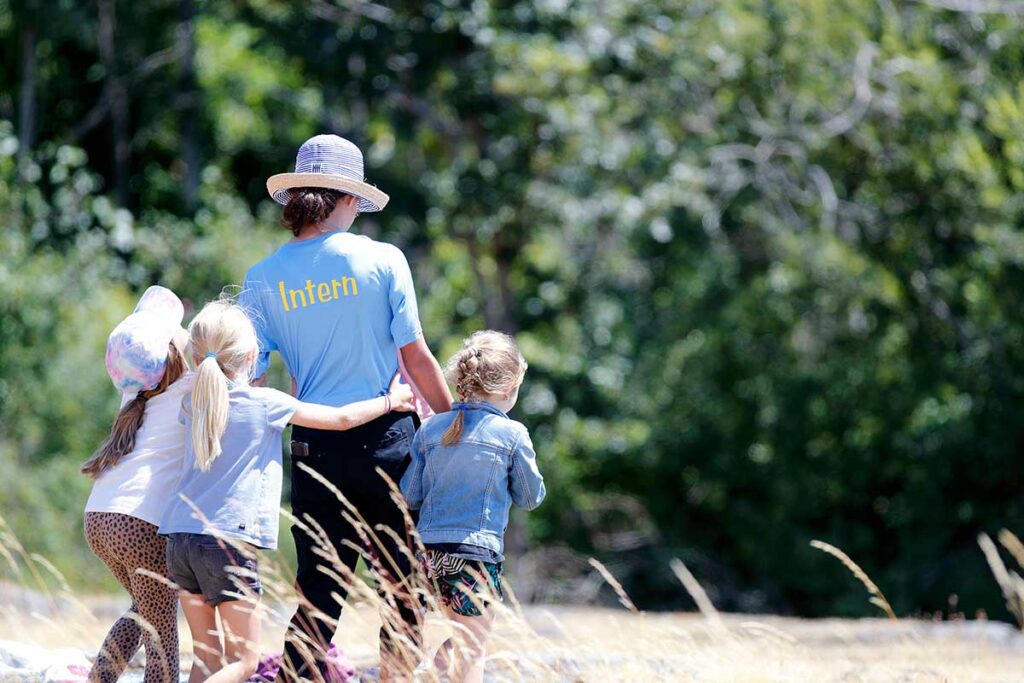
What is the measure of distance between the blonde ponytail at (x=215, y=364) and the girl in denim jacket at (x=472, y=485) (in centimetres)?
58

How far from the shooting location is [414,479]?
402cm

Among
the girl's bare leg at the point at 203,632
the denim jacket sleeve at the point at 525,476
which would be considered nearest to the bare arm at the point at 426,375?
the denim jacket sleeve at the point at 525,476

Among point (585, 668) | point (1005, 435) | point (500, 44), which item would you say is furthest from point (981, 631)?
point (500, 44)

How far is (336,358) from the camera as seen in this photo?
4023mm

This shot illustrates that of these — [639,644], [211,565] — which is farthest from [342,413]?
[639,644]

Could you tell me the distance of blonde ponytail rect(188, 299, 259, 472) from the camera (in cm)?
379

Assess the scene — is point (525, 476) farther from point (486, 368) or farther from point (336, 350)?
point (336, 350)

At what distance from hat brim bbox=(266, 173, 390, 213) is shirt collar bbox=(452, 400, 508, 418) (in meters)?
0.67

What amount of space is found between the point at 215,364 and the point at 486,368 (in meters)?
0.80

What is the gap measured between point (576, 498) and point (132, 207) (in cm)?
749

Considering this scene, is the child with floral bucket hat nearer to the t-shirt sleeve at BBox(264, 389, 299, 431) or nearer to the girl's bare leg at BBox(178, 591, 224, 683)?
the girl's bare leg at BBox(178, 591, 224, 683)

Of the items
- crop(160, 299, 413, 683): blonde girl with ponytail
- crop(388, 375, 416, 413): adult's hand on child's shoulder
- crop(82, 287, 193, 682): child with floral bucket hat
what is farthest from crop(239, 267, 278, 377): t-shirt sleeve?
crop(388, 375, 416, 413): adult's hand on child's shoulder

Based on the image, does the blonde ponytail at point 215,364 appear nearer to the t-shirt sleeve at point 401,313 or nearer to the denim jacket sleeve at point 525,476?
the t-shirt sleeve at point 401,313

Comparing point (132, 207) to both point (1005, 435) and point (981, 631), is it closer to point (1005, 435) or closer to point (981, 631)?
point (1005, 435)
